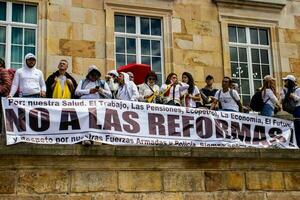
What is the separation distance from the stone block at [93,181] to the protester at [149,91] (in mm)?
2172

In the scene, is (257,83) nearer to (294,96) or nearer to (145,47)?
(145,47)

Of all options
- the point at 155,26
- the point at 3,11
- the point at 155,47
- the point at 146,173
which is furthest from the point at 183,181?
the point at 3,11

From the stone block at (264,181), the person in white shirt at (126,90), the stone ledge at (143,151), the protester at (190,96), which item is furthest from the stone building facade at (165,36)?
the stone block at (264,181)

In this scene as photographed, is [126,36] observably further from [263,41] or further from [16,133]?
[16,133]

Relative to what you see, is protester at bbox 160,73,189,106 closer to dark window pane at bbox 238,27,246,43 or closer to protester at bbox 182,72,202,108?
protester at bbox 182,72,202,108

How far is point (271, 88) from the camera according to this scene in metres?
12.5

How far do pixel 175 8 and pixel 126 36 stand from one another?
5.63 feet

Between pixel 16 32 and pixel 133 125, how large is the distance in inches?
218

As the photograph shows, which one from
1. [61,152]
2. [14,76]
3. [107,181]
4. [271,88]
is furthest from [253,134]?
[14,76]

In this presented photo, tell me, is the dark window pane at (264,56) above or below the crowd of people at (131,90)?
above

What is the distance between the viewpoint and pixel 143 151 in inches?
402

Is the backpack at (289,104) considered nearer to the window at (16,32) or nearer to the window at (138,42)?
the window at (138,42)

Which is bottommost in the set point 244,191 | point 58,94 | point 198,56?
point 244,191

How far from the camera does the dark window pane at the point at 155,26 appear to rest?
1590 centimetres
